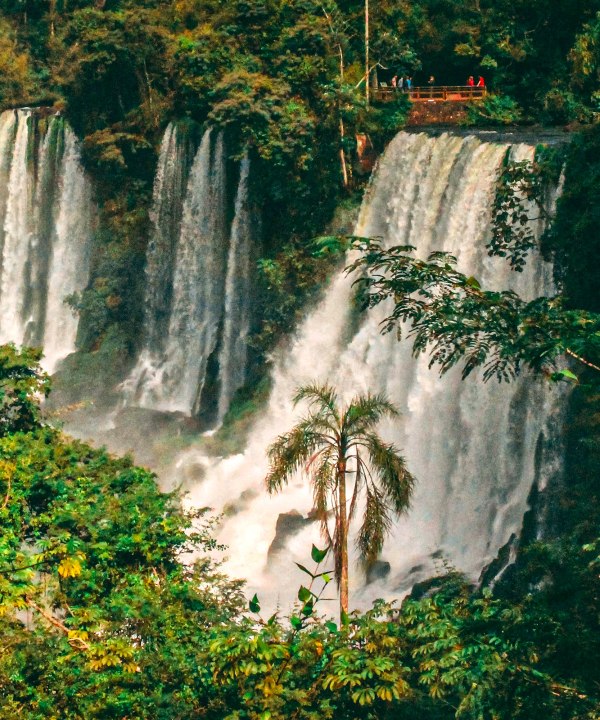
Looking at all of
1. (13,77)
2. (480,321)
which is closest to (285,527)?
(480,321)

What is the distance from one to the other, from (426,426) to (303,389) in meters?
8.99

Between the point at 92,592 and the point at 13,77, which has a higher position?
the point at 13,77

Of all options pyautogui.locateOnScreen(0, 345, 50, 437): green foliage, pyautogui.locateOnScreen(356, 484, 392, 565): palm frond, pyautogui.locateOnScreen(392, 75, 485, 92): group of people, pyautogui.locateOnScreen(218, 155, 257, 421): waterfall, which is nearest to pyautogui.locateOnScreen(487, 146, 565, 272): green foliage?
pyautogui.locateOnScreen(356, 484, 392, 565): palm frond

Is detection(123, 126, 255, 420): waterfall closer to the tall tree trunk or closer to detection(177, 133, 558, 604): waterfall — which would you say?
detection(177, 133, 558, 604): waterfall

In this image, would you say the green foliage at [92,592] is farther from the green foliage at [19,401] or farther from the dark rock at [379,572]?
the dark rock at [379,572]

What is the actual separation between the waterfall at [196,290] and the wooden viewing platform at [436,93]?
389cm

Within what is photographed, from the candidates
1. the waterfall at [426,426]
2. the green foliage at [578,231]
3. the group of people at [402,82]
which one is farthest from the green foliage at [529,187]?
the group of people at [402,82]

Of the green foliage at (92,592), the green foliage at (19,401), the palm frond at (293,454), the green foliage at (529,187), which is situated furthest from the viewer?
the green foliage at (529,187)

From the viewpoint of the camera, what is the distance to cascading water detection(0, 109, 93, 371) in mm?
36750

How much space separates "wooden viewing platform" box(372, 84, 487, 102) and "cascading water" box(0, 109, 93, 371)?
10.7 m

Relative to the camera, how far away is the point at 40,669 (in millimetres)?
11828

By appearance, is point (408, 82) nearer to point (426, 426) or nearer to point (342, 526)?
point (426, 426)

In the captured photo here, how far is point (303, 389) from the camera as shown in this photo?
1641 cm

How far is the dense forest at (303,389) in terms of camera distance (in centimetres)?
1078
